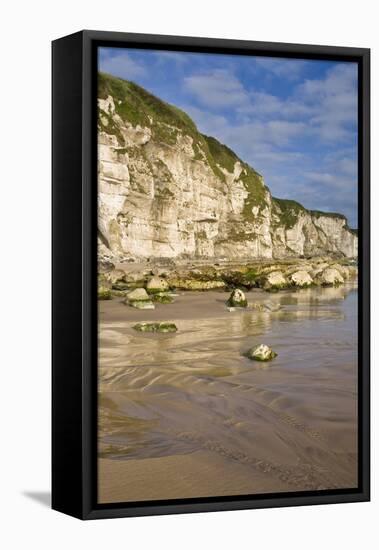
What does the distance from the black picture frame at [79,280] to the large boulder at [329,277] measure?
1.55m

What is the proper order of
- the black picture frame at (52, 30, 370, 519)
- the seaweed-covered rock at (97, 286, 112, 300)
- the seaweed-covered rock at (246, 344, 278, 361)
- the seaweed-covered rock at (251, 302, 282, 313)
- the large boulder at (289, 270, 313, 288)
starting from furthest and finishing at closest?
the large boulder at (289, 270, 313, 288) < the seaweed-covered rock at (251, 302, 282, 313) < the seaweed-covered rock at (246, 344, 278, 361) < the seaweed-covered rock at (97, 286, 112, 300) < the black picture frame at (52, 30, 370, 519)

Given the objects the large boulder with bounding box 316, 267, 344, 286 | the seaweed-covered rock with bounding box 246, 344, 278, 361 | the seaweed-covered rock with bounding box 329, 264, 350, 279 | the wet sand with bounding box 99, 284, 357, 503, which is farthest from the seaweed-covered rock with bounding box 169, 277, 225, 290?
the seaweed-covered rock with bounding box 329, 264, 350, 279

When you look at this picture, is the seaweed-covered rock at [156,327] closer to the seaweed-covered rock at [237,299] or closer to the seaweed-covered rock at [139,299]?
the seaweed-covered rock at [139,299]

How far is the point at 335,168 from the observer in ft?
36.2

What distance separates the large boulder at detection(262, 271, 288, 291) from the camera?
1091cm

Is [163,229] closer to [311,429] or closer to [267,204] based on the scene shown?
[267,204]

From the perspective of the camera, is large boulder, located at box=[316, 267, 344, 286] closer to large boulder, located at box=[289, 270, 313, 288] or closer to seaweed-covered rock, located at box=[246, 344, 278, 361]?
large boulder, located at box=[289, 270, 313, 288]

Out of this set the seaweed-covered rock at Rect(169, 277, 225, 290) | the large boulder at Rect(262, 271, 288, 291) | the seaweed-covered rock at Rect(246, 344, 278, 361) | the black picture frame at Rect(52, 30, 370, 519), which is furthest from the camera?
the large boulder at Rect(262, 271, 288, 291)

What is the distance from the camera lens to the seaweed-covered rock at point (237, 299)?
1070cm

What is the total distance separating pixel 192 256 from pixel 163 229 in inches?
12.1

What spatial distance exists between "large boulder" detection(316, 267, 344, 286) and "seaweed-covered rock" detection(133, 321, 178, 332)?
129 cm

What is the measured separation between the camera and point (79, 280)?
1009 cm

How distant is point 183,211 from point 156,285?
57 cm

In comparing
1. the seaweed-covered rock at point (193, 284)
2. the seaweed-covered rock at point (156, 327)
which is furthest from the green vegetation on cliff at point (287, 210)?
the seaweed-covered rock at point (156, 327)
